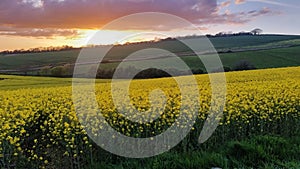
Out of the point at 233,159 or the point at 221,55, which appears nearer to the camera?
the point at 233,159

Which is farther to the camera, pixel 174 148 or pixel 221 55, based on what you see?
pixel 221 55

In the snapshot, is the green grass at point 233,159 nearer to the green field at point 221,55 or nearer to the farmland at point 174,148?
the farmland at point 174,148

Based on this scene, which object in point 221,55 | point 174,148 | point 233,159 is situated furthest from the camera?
point 221,55

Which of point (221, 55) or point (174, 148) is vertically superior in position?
point (221, 55)

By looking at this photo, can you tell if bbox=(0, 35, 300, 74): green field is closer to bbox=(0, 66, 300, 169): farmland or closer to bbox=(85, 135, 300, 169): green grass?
bbox=(0, 66, 300, 169): farmland

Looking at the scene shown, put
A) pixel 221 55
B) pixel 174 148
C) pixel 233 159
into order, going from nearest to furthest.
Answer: pixel 233 159, pixel 174 148, pixel 221 55

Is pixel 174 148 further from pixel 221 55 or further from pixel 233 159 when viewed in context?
pixel 221 55

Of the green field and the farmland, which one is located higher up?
the green field

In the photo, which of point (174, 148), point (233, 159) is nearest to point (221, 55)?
point (174, 148)

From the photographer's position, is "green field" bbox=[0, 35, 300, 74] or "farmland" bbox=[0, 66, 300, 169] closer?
"farmland" bbox=[0, 66, 300, 169]

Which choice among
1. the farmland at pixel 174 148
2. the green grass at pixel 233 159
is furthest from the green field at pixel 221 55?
the green grass at pixel 233 159

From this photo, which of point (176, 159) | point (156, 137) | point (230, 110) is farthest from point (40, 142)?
point (230, 110)

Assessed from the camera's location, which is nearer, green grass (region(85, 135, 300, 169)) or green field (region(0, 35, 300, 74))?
green grass (region(85, 135, 300, 169))

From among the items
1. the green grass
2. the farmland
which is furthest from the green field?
the green grass
